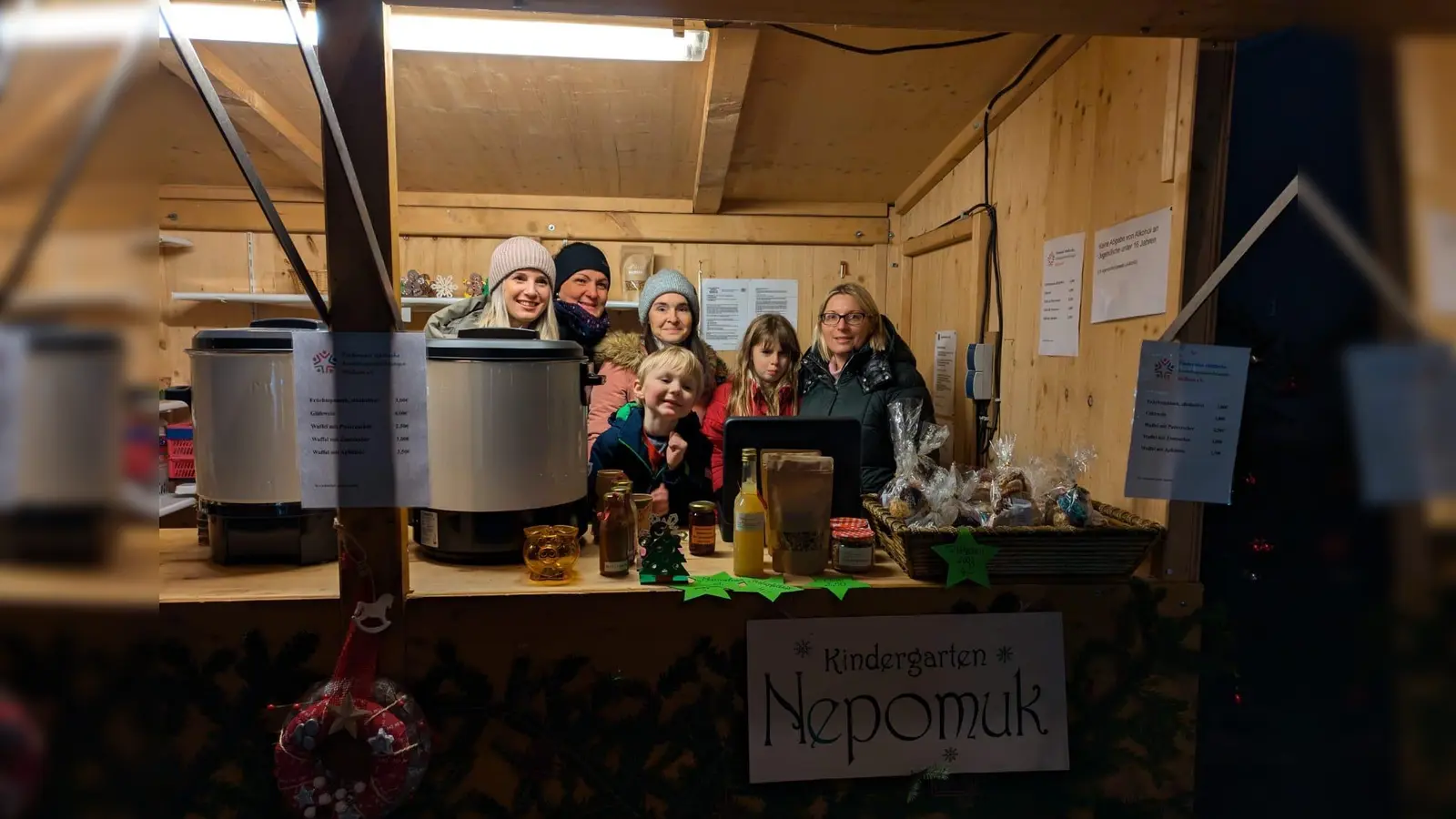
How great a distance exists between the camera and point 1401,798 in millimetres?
409

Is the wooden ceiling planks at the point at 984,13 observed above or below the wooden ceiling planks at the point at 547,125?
below

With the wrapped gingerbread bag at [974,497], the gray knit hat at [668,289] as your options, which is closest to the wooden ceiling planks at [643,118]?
the gray knit hat at [668,289]

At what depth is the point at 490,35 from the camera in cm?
141

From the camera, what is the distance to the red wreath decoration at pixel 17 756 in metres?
0.19

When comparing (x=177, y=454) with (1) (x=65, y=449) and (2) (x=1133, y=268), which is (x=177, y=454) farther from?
(2) (x=1133, y=268)

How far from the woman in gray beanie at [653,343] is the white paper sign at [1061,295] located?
2.92 ft

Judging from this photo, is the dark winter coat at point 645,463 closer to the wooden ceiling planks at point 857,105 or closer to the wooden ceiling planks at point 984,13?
the wooden ceiling planks at point 984,13

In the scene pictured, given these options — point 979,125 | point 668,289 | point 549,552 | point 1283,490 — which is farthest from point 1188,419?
point 668,289

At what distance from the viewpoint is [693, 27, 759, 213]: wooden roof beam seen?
1400 millimetres

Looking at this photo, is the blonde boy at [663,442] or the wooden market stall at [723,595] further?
the blonde boy at [663,442]

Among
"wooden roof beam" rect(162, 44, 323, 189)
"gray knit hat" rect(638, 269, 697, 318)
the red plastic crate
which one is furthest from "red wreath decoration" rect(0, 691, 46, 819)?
"gray knit hat" rect(638, 269, 697, 318)

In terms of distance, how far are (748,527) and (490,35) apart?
1.27 metres

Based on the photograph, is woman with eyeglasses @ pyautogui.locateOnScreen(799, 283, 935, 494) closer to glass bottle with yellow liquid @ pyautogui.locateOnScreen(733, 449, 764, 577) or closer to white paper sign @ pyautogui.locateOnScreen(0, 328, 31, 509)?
glass bottle with yellow liquid @ pyautogui.locateOnScreen(733, 449, 764, 577)

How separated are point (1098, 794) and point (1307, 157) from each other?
2.78ft
